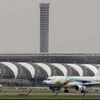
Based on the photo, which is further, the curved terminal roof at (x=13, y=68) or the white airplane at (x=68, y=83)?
the curved terminal roof at (x=13, y=68)

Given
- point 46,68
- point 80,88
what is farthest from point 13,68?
point 80,88

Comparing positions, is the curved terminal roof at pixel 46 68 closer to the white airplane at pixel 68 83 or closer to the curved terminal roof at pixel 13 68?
the curved terminal roof at pixel 13 68

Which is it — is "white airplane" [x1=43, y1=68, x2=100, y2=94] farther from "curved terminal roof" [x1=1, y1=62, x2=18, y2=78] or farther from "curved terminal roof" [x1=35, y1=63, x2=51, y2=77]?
"curved terminal roof" [x1=35, y1=63, x2=51, y2=77]

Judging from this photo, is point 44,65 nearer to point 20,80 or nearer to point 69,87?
point 20,80

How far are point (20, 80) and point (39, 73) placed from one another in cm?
737

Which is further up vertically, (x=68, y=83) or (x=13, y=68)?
(x=68, y=83)

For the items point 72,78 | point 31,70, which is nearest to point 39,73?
point 31,70

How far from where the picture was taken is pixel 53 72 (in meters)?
177

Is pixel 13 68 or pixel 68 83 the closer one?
pixel 68 83

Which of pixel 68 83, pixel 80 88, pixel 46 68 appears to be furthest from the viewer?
pixel 46 68

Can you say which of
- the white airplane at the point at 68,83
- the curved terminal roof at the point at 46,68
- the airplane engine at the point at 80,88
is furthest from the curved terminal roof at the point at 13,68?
the airplane engine at the point at 80,88

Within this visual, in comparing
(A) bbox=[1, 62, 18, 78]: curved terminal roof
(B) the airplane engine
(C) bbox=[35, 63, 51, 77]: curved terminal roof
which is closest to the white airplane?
(B) the airplane engine

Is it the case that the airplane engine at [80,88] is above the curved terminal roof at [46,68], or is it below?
above

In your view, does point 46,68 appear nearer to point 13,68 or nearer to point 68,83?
point 13,68
